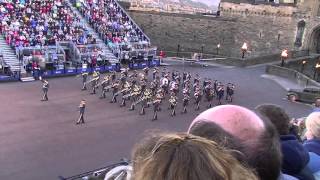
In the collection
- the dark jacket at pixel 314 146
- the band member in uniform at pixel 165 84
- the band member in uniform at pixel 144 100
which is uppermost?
the dark jacket at pixel 314 146

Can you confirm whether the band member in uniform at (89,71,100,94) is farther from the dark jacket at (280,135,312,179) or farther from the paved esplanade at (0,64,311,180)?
the dark jacket at (280,135,312,179)

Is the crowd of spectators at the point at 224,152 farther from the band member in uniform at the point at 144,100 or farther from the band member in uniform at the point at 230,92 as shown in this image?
the band member in uniform at the point at 230,92

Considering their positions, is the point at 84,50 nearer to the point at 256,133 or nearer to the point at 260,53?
the point at 260,53

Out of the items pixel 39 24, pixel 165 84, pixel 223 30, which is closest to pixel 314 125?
pixel 165 84

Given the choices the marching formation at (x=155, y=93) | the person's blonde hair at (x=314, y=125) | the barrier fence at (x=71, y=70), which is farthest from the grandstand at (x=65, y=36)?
the person's blonde hair at (x=314, y=125)

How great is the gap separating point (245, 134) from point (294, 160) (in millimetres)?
1162

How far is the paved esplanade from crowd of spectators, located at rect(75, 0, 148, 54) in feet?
34.5

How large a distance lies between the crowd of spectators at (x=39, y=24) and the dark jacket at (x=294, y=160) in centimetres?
3325

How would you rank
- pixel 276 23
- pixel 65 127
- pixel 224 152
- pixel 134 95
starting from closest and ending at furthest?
1. pixel 224 152
2. pixel 65 127
3. pixel 134 95
4. pixel 276 23

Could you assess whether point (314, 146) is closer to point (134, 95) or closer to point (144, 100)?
point (144, 100)

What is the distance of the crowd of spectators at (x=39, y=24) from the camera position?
36125 millimetres

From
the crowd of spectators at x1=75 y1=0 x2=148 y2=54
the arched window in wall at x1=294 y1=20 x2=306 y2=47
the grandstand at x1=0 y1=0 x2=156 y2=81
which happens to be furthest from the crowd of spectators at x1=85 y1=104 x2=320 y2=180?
the arched window in wall at x1=294 y1=20 x2=306 y2=47

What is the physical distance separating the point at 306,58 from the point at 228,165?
43867mm

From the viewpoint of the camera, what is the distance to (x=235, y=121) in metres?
2.91
